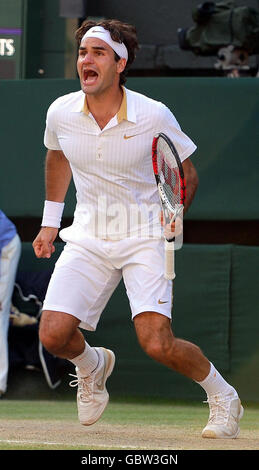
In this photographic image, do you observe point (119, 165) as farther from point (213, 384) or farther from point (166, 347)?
point (213, 384)

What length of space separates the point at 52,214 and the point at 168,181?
0.67m

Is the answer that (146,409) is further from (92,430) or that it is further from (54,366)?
(92,430)

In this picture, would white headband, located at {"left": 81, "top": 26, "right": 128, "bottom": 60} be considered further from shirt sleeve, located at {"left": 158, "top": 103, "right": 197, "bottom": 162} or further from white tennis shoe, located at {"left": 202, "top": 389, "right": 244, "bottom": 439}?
white tennis shoe, located at {"left": 202, "top": 389, "right": 244, "bottom": 439}

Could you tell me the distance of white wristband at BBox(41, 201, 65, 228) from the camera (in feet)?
17.8

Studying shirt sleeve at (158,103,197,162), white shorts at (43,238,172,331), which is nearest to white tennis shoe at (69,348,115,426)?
white shorts at (43,238,172,331)

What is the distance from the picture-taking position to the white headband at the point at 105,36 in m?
5.21

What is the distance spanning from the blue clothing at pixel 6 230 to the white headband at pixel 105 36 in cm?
264

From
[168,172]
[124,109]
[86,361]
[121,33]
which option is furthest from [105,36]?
[86,361]

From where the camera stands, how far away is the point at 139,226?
5.18 m

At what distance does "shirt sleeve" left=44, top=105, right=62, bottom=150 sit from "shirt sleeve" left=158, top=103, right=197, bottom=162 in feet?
1.73

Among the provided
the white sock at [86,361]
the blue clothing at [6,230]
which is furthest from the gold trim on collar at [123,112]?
the blue clothing at [6,230]

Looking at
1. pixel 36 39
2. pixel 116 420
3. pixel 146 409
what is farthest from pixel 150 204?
pixel 36 39

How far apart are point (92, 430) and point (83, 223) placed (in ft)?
3.48

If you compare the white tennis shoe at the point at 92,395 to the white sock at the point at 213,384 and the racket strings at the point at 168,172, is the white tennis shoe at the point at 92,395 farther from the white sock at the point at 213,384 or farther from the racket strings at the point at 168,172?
the racket strings at the point at 168,172
